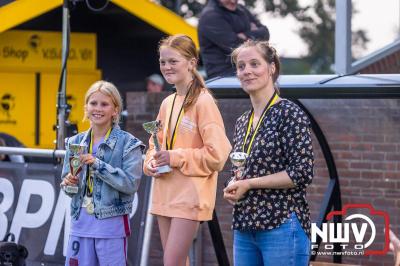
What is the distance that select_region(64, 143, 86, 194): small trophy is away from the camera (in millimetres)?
5785

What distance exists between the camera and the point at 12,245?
705 cm

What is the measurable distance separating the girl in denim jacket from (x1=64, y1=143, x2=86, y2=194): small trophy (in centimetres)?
2

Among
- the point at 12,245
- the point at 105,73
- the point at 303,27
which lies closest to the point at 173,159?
the point at 12,245

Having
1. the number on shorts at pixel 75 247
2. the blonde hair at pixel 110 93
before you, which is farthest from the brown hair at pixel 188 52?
the number on shorts at pixel 75 247

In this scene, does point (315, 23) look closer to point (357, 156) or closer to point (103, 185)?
point (357, 156)

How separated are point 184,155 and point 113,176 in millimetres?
586

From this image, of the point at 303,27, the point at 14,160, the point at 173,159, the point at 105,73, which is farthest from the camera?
the point at 303,27

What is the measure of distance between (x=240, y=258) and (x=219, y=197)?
2898mm

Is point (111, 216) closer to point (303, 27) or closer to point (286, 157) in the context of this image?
point (286, 157)

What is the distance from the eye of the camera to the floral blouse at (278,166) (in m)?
4.96

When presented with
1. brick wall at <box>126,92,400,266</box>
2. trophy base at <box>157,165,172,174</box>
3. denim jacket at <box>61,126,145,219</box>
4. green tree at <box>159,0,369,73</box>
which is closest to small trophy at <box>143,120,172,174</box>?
trophy base at <box>157,165,172,174</box>

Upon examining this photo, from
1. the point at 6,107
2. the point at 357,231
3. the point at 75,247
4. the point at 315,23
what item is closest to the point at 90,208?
the point at 75,247

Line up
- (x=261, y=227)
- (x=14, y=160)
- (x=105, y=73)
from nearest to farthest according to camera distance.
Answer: (x=261, y=227) → (x=14, y=160) → (x=105, y=73)

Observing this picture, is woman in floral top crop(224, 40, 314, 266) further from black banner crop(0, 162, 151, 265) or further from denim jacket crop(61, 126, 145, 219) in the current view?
black banner crop(0, 162, 151, 265)
